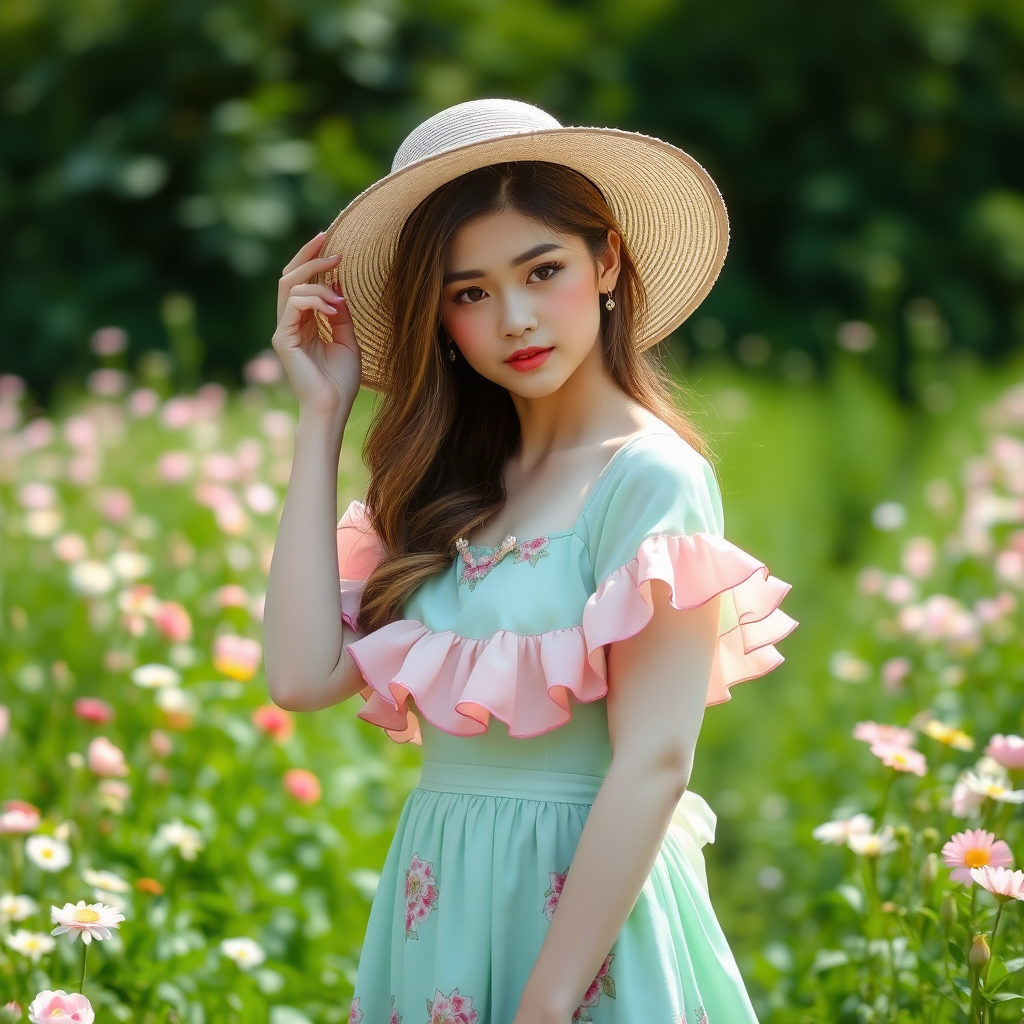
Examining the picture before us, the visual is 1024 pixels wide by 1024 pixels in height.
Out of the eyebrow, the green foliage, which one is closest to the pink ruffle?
the eyebrow

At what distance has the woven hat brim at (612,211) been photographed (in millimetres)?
1503

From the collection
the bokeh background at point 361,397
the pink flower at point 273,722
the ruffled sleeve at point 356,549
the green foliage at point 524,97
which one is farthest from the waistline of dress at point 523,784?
the green foliage at point 524,97

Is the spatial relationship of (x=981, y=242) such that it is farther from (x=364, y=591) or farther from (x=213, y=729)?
(x=364, y=591)

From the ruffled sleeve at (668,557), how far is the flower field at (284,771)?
40 centimetres

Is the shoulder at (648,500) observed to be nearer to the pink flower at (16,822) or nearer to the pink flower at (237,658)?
the pink flower at (16,822)

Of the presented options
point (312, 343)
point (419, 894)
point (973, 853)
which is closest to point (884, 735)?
point (973, 853)

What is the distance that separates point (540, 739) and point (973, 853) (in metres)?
0.53

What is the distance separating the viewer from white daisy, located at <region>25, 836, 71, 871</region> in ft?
6.14

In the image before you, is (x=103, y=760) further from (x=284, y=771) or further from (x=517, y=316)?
(x=517, y=316)

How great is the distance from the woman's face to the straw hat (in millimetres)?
86

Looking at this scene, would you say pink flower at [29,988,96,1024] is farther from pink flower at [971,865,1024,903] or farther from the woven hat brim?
pink flower at [971,865,1024,903]

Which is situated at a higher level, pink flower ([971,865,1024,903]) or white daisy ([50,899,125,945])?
pink flower ([971,865,1024,903])

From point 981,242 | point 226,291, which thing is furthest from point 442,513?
point 981,242

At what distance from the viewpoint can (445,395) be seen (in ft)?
5.57
